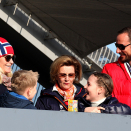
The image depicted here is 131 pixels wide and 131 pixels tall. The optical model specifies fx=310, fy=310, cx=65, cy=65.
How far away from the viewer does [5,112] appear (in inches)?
74.5

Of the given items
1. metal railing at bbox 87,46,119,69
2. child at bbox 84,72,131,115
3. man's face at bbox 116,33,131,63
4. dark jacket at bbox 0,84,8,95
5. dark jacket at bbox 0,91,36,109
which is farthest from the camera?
metal railing at bbox 87,46,119,69

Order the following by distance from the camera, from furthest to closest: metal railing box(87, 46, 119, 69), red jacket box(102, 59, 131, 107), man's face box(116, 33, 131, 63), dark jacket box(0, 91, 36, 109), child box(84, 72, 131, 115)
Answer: metal railing box(87, 46, 119, 69)
man's face box(116, 33, 131, 63)
red jacket box(102, 59, 131, 107)
child box(84, 72, 131, 115)
dark jacket box(0, 91, 36, 109)

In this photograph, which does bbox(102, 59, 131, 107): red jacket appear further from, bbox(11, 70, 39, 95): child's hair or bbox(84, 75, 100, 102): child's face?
bbox(11, 70, 39, 95): child's hair

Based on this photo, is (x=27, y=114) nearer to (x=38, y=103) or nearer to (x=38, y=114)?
(x=38, y=114)

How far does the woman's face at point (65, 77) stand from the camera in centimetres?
336

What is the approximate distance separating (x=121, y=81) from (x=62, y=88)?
0.64 meters

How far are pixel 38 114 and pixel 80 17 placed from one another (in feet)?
13.9

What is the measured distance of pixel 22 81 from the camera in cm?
293

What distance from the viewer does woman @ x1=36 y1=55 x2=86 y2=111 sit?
3.23 metres

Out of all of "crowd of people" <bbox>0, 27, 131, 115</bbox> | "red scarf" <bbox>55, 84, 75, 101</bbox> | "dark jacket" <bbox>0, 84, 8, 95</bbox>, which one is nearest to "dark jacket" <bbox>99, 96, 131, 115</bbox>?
"crowd of people" <bbox>0, 27, 131, 115</bbox>

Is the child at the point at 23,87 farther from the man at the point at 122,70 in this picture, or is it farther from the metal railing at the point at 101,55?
the metal railing at the point at 101,55

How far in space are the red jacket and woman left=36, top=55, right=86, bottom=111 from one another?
36 cm

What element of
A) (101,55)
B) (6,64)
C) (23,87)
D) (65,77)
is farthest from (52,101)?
(101,55)

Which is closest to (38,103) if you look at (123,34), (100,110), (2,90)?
(2,90)
